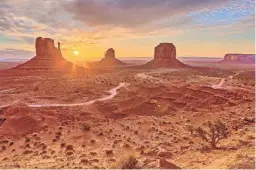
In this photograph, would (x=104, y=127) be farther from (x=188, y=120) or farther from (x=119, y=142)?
(x=188, y=120)

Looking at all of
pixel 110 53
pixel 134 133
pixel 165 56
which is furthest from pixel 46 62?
pixel 134 133

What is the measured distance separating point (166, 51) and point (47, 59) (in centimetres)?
5414

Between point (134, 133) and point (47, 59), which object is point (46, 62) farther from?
point (134, 133)

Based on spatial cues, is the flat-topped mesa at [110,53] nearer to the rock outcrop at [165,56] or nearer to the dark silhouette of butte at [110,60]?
the dark silhouette of butte at [110,60]

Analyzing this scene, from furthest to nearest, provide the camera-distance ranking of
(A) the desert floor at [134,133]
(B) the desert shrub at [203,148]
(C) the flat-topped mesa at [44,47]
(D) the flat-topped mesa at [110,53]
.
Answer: (D) the flat-topped mesa at [110,53], (C) the flat-topped mesa at [44,47], (B) the desert shrub at [203,148], (A) the desert floor at [134,133]

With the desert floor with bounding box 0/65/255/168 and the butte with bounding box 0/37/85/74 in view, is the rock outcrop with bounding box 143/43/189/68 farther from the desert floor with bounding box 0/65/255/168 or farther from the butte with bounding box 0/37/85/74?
the desert floor with bounding box 0/65/255/168

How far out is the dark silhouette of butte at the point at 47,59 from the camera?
87.1 meters

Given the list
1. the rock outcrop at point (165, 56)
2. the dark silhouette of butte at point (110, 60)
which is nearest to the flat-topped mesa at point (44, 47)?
the rock outcrop at point (165, 56)

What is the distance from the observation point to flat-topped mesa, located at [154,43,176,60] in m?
118

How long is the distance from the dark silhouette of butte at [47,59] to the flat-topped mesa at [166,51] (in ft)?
139

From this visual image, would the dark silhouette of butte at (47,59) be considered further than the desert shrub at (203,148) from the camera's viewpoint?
Yes

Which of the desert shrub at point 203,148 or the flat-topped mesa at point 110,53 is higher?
the flat-topped mesa at point 110,53

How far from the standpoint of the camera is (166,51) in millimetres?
117625

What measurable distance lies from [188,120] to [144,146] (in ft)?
27.9
